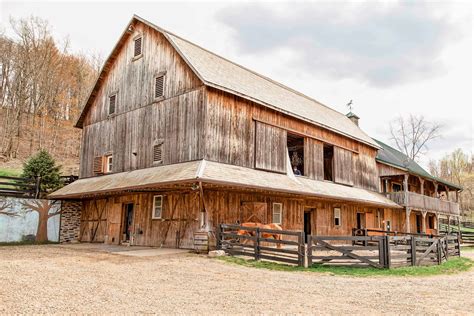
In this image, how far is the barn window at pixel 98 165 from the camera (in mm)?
21602

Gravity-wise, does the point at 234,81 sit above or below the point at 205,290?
above

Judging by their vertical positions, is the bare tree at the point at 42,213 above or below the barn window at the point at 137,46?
below

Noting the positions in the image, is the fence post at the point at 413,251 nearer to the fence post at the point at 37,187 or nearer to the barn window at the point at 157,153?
the barn window at the point at 157,153

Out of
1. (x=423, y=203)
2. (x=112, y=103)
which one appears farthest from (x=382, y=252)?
(x=423, y=203)

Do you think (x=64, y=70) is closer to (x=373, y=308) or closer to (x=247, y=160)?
(x=247, y=160)

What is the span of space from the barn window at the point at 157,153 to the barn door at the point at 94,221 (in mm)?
4669

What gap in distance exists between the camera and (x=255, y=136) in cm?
1833

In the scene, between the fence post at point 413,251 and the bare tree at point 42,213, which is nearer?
the fence post at point 413,251

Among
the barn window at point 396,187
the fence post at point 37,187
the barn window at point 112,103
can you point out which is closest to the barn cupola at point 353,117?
the barn window at point 396,187

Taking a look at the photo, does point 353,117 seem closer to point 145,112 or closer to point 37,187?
point 145,112

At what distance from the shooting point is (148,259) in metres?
12.8

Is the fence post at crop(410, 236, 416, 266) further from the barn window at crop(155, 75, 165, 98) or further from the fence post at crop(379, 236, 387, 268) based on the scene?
the barn window at crop(155, 75, 165, 98)

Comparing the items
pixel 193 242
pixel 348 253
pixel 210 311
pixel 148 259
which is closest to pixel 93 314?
pixel 210 311

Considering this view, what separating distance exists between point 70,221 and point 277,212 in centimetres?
1187
